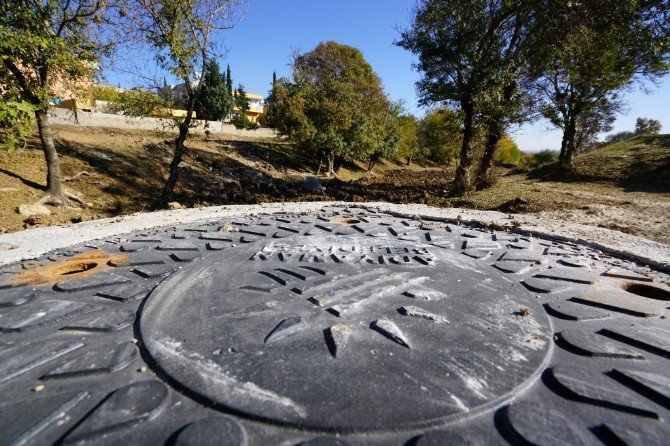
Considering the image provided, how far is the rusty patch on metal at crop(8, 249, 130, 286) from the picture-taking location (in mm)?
2168

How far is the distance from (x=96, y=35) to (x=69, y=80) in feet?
3.45

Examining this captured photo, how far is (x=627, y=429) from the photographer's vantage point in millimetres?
1023

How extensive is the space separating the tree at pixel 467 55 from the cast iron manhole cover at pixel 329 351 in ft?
18.8

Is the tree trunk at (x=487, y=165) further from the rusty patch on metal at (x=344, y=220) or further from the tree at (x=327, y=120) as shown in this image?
the tree at (x=327, y=120)

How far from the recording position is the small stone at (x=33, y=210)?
6105mm

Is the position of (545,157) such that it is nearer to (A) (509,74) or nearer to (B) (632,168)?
(B) (632,168)

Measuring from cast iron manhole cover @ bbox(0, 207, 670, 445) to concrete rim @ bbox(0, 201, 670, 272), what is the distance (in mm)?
554

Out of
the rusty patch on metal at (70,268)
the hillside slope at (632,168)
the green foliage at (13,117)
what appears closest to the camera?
the rusty patch on metal at (70,268)

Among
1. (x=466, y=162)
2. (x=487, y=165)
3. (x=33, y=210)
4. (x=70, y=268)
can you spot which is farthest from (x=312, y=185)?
(x=70, y=268)

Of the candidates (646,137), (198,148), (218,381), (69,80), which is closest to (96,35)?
(69,80)

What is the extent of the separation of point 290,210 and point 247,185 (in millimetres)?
6242

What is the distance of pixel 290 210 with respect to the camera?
5207 millimetres

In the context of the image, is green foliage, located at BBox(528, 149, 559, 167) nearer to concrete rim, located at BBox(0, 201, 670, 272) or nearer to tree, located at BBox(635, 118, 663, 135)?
tree, located at BBox(635, 118, 663, 135)

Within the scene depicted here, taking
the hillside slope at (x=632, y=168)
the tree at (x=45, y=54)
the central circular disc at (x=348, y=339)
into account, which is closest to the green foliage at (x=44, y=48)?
the tree at (x=45, y=54)
